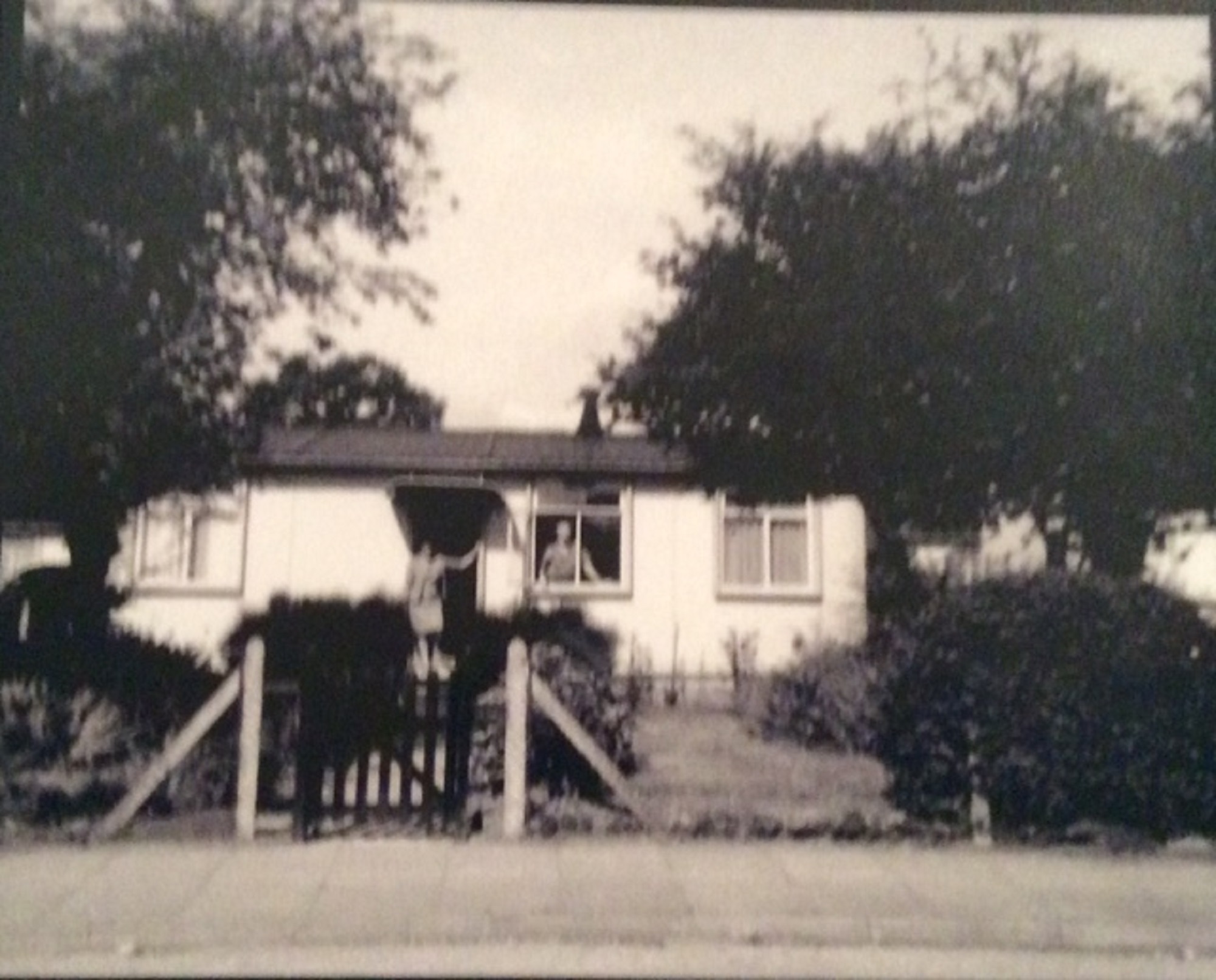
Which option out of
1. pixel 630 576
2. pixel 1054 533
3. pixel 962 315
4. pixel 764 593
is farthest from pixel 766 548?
pixel 962 315

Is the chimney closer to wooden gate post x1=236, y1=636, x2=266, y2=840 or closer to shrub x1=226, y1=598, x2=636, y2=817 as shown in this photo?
shrub x1=226, y1=598, x2=636, y2=817

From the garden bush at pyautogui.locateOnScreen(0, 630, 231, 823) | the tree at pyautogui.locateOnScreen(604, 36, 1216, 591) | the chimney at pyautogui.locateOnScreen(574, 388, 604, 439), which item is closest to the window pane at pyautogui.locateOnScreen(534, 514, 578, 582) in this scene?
the chimney at pyautogui.locateOnScreen(574, 388, 604, 439)

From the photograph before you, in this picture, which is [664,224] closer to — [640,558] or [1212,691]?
[640,558]

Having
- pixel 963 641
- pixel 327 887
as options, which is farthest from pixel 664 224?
pixel 327 887

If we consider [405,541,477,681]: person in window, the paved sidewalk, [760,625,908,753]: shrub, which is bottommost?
the paved sidewalk

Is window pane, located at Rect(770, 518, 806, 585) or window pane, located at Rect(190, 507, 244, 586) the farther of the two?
window pane, located at Rect(770, 518, 806, 585)

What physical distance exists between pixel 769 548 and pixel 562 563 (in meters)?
1.24

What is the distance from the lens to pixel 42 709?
5633 millimetres

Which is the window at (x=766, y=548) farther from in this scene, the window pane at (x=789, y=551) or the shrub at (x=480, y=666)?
the shrub at (x=480, y=666)

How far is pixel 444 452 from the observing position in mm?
5949

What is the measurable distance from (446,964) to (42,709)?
278 centimetres

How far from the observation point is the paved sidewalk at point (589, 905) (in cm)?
454

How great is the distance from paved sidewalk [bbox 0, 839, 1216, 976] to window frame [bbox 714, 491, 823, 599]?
4.86ft

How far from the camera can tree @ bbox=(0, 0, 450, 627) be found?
5.54 meters
